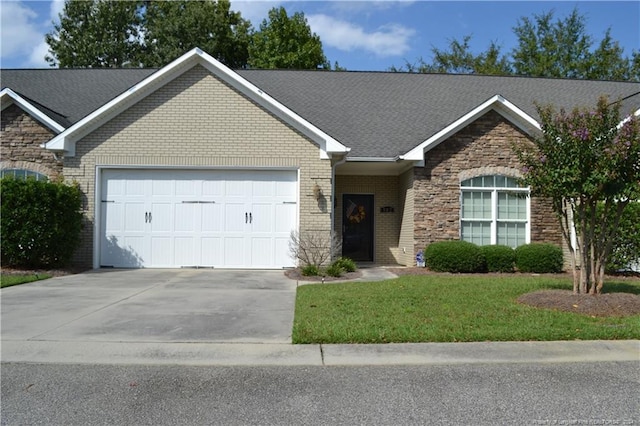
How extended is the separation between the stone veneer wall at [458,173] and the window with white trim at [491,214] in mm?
218

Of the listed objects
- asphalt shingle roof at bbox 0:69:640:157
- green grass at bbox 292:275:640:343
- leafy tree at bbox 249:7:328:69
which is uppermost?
leafy tree at bbox 249:7:328:69

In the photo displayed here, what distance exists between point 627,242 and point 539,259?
6.98 ft

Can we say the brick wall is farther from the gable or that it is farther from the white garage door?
the white garage door

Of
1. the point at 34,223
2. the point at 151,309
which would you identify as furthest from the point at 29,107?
the point at 151,309

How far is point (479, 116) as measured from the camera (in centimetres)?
1468

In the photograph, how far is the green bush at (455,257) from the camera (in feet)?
44.3

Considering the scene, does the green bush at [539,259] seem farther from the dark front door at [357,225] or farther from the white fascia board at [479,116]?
the dark front door at [357,225]

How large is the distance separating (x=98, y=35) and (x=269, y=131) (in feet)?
106

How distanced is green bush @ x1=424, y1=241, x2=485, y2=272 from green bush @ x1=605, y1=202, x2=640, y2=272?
327 cm

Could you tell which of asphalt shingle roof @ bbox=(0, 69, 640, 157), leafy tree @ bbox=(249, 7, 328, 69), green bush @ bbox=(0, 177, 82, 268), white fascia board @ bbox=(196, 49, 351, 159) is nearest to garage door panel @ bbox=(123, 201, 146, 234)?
green bush @ bbox=(0, 177, 82, 268)

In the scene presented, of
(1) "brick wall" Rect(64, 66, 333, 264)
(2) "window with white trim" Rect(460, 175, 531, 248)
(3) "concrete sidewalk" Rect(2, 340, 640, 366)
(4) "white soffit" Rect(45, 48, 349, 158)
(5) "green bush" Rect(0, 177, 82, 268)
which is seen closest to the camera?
(3) "concrete sidewalk" Rect(2, 340, 640, 366)

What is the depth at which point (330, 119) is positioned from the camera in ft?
54.9

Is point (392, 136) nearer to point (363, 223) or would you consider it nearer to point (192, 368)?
point (363, 223)

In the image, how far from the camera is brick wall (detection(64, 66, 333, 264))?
45.4 ft
